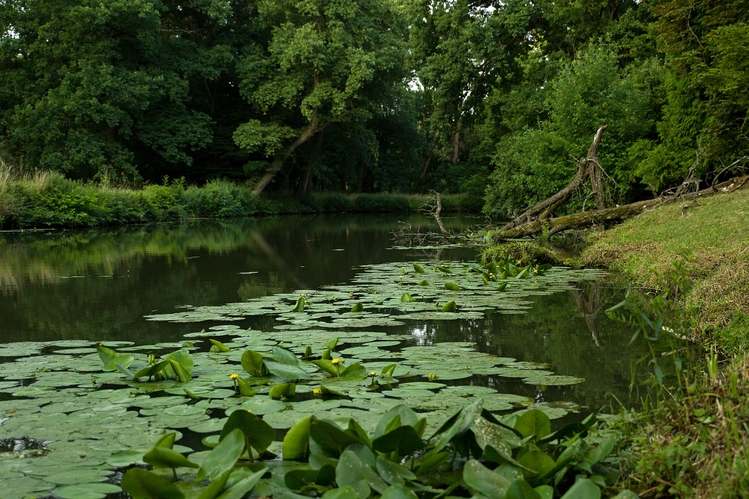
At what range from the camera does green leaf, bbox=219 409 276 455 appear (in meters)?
2.53

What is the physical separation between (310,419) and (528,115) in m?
21.6

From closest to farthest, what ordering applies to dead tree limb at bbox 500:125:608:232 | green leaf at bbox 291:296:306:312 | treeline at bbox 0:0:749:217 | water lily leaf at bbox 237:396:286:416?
water lily leaf at bbox 237:396:286:416 → green leaf at bbox 291:296:306:312 → dead tree limb at bbox 500:125:608:232 → treeline at bbox 0:0:749:217

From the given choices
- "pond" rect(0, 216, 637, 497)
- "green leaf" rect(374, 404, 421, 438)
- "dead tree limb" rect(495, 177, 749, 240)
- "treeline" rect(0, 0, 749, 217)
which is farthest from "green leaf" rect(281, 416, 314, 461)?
"treeline" rect(0, 0, 749, 217)

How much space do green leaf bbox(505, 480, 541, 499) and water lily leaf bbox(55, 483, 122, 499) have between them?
1.33 m

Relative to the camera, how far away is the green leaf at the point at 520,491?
2070 mm

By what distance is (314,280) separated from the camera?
884 cm

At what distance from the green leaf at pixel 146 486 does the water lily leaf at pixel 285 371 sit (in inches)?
51.9

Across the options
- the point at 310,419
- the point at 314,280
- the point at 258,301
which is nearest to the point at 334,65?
the point at 314,280

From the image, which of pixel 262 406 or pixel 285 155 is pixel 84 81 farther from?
pixel 262 406

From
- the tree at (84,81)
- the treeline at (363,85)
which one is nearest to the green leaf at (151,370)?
the treeline at (363,85)

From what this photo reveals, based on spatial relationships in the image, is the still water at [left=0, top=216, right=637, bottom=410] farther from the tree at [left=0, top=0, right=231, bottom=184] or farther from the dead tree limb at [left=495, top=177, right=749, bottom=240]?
the tree at [left=0, top=0, right=231, bottom=184]

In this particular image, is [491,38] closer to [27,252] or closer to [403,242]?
[403,242]

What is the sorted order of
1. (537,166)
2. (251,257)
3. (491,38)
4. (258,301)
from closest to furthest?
(258,301), (251,257), (537,166), (491,38)

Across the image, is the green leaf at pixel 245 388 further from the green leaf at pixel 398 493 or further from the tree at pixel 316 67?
the tree at pixel 316 67
